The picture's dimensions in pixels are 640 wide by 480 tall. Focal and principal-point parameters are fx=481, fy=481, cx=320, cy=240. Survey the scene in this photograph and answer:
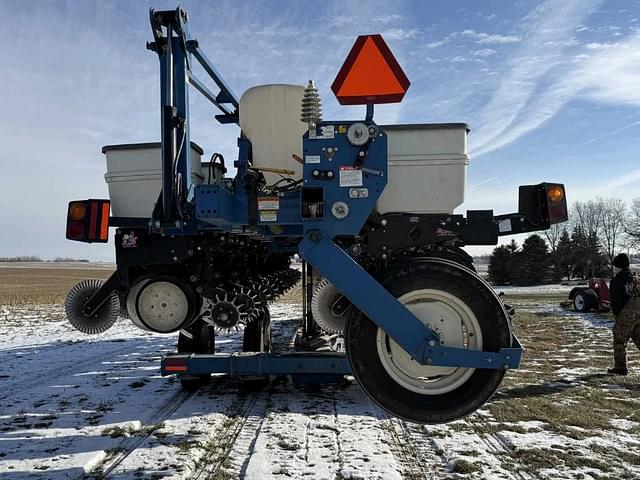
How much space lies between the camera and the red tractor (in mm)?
14406

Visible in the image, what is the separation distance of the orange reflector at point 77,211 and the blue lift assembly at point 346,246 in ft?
0.04

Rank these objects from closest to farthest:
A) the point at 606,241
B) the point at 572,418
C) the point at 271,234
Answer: the point at 271,234
the point at 572,418
the point at 606,241

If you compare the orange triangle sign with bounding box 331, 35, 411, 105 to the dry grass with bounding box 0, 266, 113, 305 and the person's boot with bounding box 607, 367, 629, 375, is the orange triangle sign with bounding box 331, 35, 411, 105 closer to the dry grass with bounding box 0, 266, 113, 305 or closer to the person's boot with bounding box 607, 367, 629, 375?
the person's boot with bounding box 607, 367, 629, 375

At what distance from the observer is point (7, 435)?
4102 mm

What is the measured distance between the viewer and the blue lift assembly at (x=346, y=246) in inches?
99.0

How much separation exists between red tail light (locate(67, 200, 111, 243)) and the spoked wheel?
1748 mm

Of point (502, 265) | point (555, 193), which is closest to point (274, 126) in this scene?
point (555, 193)

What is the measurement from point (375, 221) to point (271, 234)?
2.22 feet

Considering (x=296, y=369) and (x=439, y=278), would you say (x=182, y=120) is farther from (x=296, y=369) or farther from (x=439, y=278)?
(x=296, y=369)

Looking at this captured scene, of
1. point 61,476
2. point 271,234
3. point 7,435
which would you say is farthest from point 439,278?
point 7,435

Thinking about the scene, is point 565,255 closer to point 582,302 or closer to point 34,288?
point 582,302

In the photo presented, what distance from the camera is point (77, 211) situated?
4.04 metres

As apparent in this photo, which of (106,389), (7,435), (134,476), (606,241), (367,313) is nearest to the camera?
(367,313)

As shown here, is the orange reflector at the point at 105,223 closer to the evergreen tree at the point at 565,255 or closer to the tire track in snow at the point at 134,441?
the tire track in snow at the point at 134,441
